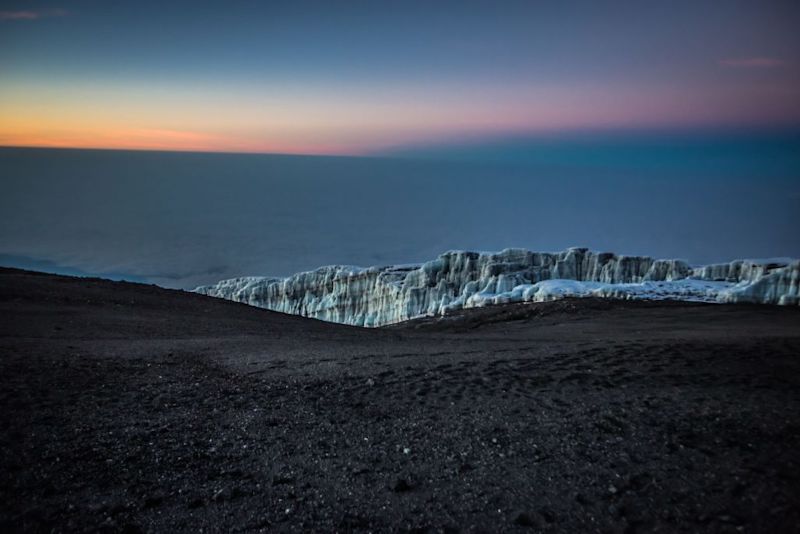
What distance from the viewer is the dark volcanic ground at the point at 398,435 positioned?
5.43 meters

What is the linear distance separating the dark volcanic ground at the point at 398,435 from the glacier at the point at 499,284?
478 inches

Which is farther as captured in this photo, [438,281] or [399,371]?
[438,281]

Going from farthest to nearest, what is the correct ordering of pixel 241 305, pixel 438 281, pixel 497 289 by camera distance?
pixel 438 281, pixel 497 289, pixel 241 305

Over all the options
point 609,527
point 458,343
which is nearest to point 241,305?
point 458,343

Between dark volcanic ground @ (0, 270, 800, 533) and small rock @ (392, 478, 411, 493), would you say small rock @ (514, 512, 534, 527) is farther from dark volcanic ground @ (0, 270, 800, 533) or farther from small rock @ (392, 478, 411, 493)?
small rock @ (392, 478, 411, 493)

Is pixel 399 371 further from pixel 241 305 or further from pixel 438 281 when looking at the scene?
pixel 438 281

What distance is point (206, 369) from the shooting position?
10461 mm

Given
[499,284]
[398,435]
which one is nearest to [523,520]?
[398,435]

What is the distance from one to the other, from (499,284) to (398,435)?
2599cm

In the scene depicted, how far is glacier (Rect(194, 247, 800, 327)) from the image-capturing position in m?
24.1

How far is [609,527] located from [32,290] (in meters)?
19.1

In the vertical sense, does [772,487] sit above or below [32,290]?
above

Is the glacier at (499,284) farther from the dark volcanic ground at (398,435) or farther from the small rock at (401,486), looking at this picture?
the small rock at (401,486)

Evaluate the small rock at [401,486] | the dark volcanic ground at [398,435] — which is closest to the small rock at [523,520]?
the dark volcanic ground at [398,435]
